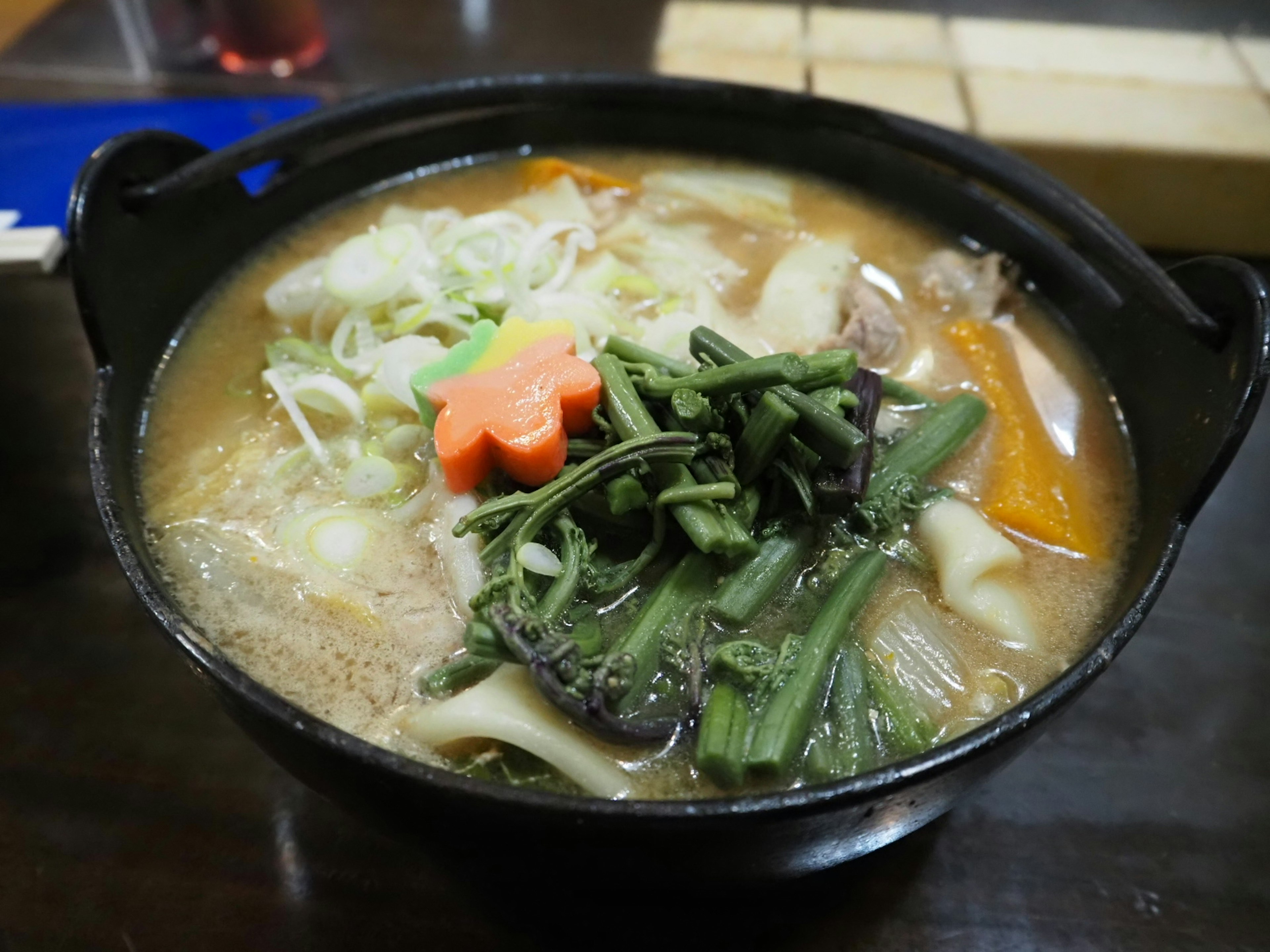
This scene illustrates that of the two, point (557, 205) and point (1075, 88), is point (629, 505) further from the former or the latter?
point (1075, 88)

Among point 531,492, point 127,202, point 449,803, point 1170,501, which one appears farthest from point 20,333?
point 1170,501

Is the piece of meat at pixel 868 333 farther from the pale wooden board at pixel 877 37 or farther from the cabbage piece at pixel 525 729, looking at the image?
the pale wooden board at pixel 877 37

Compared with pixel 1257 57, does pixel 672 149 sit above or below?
above

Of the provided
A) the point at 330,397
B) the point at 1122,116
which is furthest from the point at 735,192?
the point at 1122,116

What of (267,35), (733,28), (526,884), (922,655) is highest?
(267,35)

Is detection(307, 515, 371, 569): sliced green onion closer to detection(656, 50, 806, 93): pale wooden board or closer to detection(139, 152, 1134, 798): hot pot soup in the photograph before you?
detection(139, 152, 1134, 798): hot pot soup

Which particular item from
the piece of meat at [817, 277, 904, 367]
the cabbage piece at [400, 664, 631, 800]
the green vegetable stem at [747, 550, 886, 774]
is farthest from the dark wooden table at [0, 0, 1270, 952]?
the piece of meat at [817, 277, 904, 367]

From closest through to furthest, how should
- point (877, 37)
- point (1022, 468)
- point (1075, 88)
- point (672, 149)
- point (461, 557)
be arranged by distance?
point (461, 557)
point (1022, 468)
point (672, 149)
point (1075, 88)
point (877, 37)
